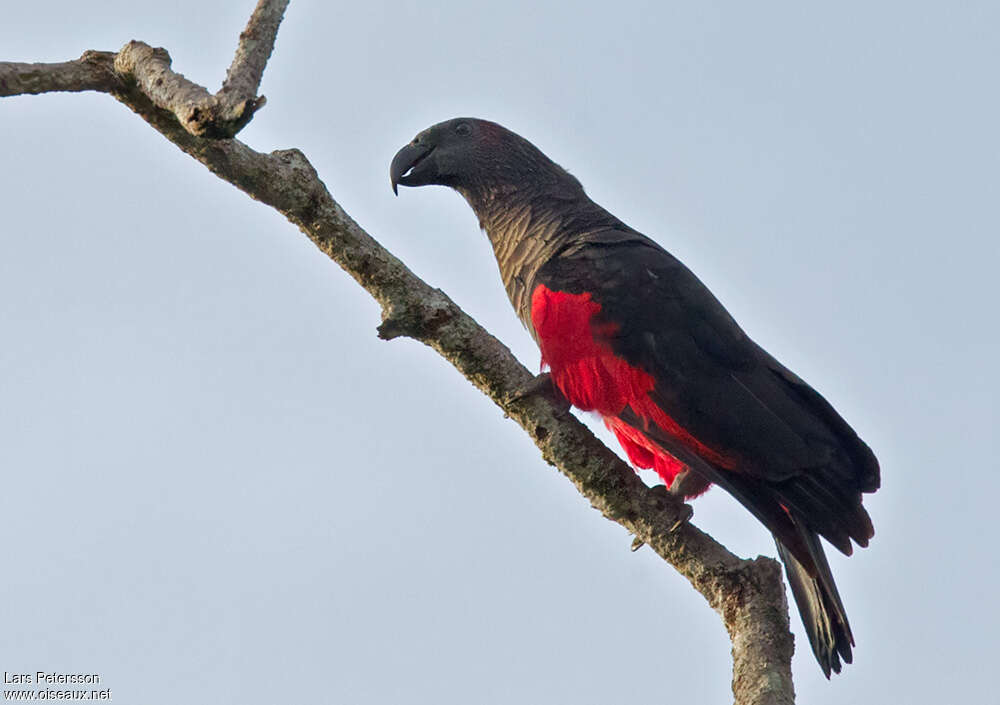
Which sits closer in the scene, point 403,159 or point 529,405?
point 529,405

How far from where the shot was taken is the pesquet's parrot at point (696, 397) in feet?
17.3

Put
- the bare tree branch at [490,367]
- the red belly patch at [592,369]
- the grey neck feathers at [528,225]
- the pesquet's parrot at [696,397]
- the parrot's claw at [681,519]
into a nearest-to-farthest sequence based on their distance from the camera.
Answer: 1. the bare tree branch at [490,367]
2. the parrot's claw at [681,519]
3. the pesquet's parrot at [696,397]
4. the red belly patch at [592,369]
5. the grey neck feathers at [528,225]

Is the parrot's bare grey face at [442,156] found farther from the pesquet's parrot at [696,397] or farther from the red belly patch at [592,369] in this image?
the red belly patch at [592,369]

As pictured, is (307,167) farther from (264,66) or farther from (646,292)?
(646,292)

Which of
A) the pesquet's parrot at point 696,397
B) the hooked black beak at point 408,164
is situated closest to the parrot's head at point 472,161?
the hooked black beak at point 408,164

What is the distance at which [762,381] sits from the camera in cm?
575

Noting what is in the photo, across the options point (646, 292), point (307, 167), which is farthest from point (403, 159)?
point (307, 167)

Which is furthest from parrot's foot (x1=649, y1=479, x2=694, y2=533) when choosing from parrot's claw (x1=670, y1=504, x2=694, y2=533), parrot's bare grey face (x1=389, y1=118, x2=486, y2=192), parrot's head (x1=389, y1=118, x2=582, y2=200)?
parrot's bare grey face (x1=389, y1=118, x2=486, y2=192)

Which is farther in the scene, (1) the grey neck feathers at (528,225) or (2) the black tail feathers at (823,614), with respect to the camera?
(1) the grey neck feathers at (528,225)

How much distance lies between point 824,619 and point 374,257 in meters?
2.73

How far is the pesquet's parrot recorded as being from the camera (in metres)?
5.27

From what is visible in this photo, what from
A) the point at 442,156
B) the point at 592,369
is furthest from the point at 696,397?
the point at 442,156

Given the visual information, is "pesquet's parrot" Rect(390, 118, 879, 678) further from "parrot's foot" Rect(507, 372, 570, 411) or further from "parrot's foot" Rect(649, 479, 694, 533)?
"parrot's foot" Rect(649, 479, 694, 533)

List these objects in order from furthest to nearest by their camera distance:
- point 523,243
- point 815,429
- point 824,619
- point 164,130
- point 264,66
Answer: point 523,243 < point 815,429 < point 824,619 < point 164,130 < point 264,66
